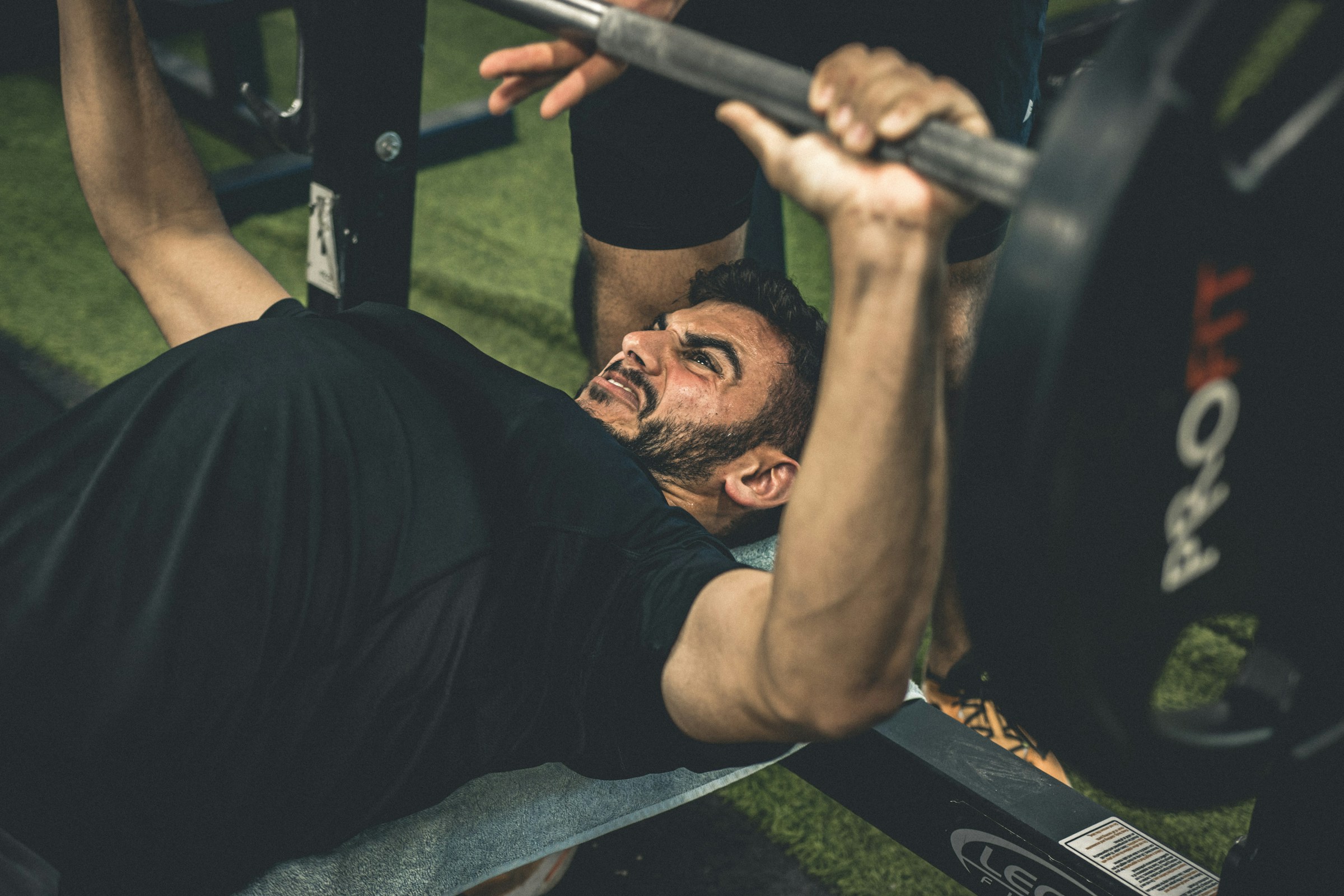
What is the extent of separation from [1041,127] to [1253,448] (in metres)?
1.41

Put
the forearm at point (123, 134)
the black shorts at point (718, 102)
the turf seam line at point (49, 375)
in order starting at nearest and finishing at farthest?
the forearm at point (123, 134)
the black shorts at point (718, 102)
the turf seam line at point (49, 375)

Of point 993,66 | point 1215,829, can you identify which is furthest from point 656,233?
point 1215,829

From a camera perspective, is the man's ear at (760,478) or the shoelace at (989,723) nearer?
the man's ear at (760,478)

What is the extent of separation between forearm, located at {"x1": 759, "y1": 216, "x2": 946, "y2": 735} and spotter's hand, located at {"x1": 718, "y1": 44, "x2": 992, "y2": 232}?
0.05ft

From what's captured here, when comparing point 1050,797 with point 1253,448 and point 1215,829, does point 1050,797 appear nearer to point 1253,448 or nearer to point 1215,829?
point 1215,829

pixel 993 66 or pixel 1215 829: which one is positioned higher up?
pixel 993 66

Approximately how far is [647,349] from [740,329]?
0.44 ft

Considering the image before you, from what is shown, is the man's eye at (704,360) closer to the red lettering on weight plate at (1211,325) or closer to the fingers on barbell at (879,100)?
the fingers on barbell at (879,100)

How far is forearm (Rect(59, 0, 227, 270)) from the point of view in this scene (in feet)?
4.23

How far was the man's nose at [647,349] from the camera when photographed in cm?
146

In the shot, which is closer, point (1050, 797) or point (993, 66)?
point (1050, 797)

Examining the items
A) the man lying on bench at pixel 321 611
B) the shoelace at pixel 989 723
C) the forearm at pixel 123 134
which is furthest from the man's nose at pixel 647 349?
the shoelace at pixel 989 723

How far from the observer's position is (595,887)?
142cm

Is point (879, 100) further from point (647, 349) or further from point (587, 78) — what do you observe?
point (647, 349)
